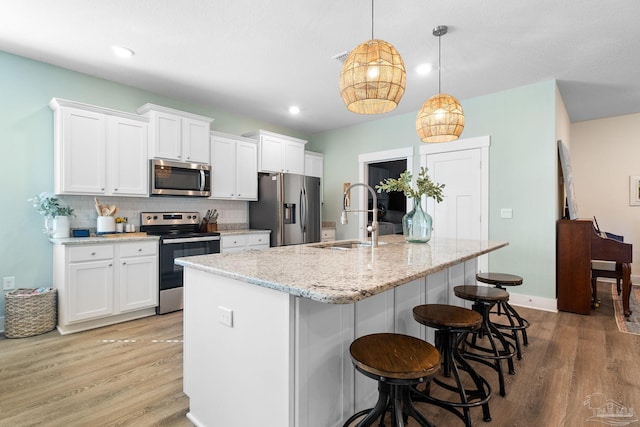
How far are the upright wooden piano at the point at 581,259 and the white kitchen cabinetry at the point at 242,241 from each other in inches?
147

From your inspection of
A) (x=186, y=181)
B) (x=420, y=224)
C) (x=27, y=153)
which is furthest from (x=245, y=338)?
(x=27, y=153)

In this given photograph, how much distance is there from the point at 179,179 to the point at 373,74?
3046 millimetres

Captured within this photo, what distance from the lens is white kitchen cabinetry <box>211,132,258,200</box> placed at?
4.36m

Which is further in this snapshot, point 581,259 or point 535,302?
point 535,302

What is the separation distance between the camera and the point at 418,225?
266 centimetres

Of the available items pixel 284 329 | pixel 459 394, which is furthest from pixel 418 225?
pixel 284 329

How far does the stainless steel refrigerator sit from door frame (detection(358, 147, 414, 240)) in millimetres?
854

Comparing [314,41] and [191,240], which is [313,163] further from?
[314,41]

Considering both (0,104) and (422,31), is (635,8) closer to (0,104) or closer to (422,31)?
(422,31)

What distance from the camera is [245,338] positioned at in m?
1.40

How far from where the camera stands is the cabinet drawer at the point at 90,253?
9.75 feet

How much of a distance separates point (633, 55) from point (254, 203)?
15.5 feet

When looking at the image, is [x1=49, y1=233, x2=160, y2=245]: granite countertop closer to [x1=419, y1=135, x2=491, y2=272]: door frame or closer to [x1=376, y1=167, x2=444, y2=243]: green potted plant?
[x1=376, y1=167, x2=444, y2=243]: green potted plant

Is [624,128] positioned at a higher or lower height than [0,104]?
higher
